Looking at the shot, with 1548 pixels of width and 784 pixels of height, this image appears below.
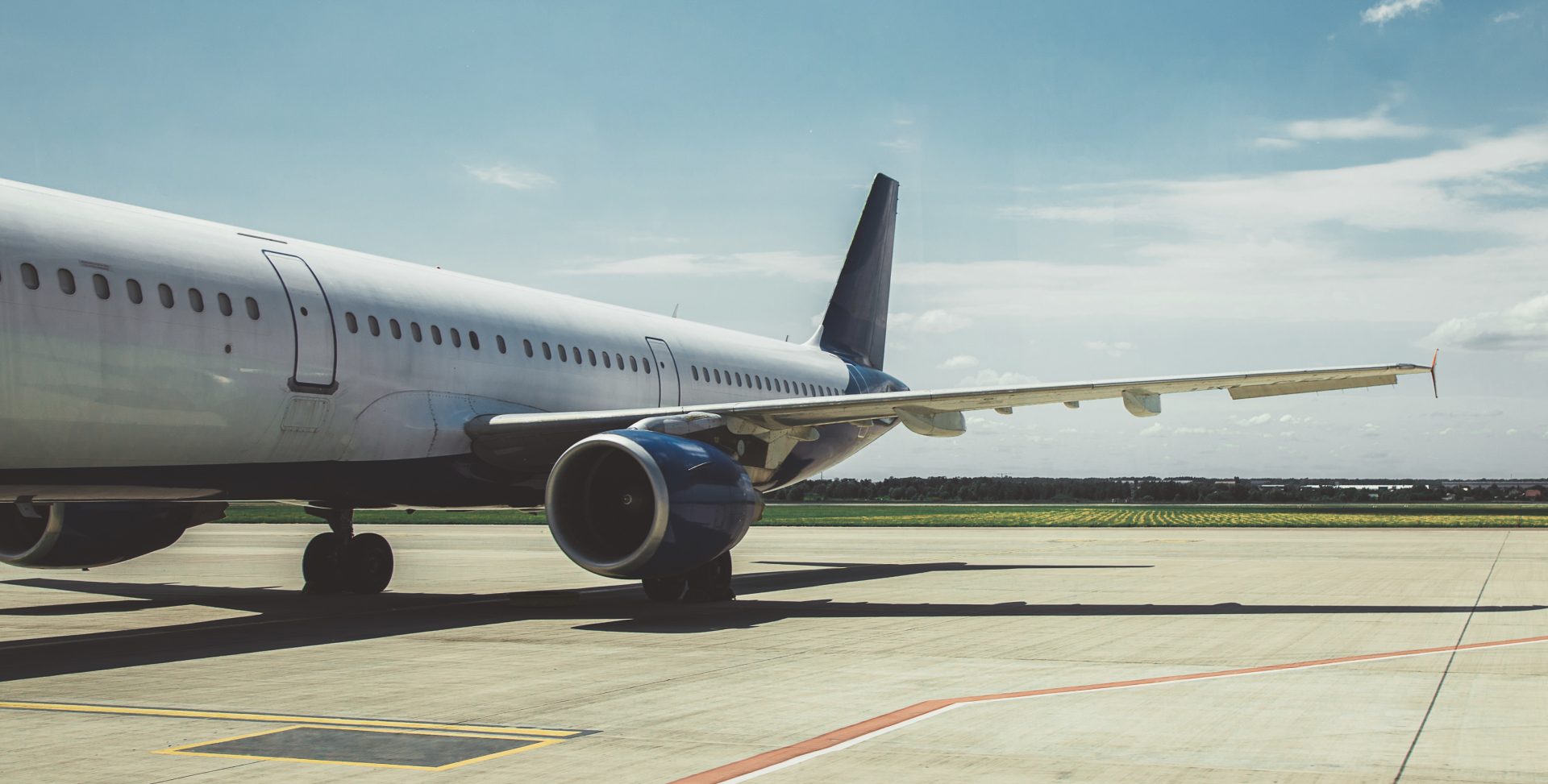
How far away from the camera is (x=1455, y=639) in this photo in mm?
10992

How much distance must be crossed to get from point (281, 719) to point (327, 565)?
388 inches

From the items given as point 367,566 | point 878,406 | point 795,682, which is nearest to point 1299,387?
point 878,406

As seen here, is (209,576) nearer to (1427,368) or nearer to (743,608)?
(743,608)

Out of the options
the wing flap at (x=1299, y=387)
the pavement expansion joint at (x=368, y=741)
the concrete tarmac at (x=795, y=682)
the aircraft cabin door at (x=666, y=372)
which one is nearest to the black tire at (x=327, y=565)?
the concrete tarmac at (x=795, y=682)

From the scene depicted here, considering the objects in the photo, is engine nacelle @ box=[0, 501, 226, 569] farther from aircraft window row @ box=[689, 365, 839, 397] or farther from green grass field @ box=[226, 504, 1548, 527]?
green grass field @ box=[226, 504, 1548, 527]

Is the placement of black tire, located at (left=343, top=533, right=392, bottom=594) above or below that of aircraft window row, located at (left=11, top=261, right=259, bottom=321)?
below

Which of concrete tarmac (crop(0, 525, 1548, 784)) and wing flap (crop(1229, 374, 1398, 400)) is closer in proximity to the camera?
concrete tarmac (crop(0, 525, 1548, 784))

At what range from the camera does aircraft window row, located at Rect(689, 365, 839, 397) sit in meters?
20.1

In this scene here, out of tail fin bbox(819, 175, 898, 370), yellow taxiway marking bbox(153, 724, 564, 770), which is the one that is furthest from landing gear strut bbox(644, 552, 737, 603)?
tail fin bbox(819, 175, 898, 370)

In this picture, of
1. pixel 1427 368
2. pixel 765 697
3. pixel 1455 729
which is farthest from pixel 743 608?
pixel 1455 729

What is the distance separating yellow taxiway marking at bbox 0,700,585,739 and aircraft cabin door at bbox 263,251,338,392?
5.17 meters

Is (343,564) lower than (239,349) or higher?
lower

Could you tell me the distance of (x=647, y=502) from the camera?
14.5 metres

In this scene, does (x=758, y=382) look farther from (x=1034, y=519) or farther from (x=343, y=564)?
(x=1034, y=519)
